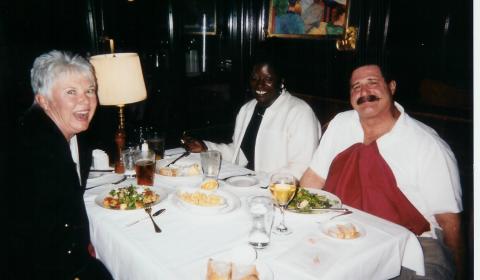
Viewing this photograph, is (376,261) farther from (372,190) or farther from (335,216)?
(372,190)

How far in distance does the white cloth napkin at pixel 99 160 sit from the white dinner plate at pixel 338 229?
56.2 inches

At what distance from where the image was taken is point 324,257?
4.21 ft

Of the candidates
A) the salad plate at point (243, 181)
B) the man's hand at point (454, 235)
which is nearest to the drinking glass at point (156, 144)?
the salad plate at point (243, 181)

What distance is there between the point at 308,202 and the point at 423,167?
29.7 inches

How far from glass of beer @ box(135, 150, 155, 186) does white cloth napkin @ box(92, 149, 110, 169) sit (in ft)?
1.28

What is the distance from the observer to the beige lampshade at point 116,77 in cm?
241

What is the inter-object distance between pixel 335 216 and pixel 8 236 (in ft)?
4.31

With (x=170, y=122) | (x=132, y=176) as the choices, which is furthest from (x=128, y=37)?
(x=132, y=176)

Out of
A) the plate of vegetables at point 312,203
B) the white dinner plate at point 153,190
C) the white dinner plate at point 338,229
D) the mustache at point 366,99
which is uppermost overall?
the mustache at point 366,99

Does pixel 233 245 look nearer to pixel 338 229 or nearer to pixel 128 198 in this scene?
pixel 338 229

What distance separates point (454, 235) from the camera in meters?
1.92

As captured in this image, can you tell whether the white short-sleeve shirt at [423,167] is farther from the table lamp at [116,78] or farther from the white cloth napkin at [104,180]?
the table lamp at [116,78]

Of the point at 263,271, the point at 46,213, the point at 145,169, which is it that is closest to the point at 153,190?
the point at 145,169

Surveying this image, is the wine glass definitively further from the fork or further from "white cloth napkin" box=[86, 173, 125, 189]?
"white cloth napkin" box=[86, 173, 125, 189]
